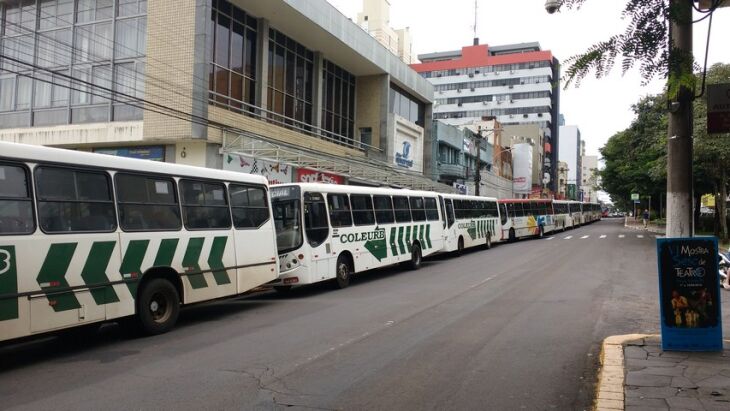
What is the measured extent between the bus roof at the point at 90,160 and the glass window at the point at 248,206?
419mm

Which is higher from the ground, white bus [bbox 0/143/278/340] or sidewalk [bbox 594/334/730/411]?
white bus [bbox 0/143/278/340]

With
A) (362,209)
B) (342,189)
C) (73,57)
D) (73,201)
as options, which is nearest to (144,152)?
(73,57)

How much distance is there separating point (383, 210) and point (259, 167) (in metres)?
8.08

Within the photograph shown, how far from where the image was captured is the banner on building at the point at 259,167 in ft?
70.2

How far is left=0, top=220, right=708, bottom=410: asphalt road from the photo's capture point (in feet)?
18.0

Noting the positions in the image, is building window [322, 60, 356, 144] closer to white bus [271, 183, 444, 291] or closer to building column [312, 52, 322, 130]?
building column [312, 52, 322, 130]

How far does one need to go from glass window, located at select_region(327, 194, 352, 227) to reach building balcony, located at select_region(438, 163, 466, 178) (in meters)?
31.0

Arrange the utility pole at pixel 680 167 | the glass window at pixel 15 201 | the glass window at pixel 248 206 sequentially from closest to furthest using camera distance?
the utility pole at pixel 680 167
the glass window at pixel 15 201
the glass window at pixel 248 206

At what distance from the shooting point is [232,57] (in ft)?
76.4

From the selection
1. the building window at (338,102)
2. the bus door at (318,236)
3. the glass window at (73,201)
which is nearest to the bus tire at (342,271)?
the bus door at (318,236)

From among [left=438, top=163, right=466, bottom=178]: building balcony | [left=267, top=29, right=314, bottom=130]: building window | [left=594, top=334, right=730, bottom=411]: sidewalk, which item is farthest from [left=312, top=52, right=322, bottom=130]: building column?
[left=594, top=334, right=730, bottom=411]: sidewalk

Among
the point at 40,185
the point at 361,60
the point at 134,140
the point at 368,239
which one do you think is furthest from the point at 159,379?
the point at 361,60

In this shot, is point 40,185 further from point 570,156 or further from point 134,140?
point 570,156

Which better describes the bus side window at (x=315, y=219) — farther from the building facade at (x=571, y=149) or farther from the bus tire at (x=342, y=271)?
the building facade at (x=571, y=149)
